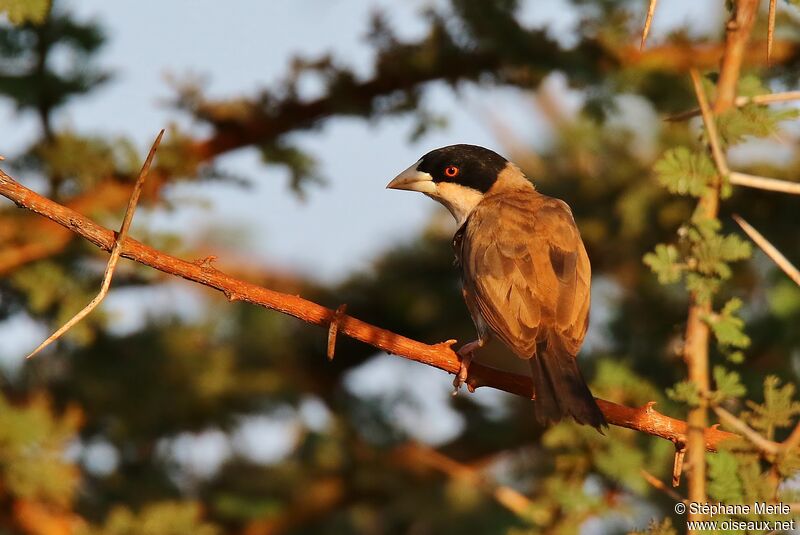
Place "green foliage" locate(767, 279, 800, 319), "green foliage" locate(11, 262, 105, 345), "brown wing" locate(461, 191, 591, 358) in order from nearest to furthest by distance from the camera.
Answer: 1. "brown wing" locate(461, 191, 591, 358)
2. "green foliage" locate(11, 262, 105, 345)
3. "green foliage" locate(767, 279, 800, 319)

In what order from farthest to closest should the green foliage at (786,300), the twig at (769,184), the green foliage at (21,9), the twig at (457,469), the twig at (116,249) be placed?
the green foliage at (786,300)
the twig at (457,469)
the green foliage at (21,9)
the twig at (769,184)
the twig at (116,249)

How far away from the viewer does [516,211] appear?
5.05 meters

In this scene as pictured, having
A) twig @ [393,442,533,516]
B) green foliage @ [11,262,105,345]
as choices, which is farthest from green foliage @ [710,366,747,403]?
green foliage @ [11,262,105,345]

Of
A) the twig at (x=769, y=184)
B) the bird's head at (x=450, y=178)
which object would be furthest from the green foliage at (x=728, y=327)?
the bird's head at (x=450, y=178)

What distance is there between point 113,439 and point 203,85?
2046 millimetres

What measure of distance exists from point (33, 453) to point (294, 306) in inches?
115

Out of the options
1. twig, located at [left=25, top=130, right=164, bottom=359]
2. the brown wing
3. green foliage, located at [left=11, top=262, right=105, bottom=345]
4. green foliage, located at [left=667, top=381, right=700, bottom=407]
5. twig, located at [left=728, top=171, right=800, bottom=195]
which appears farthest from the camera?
green foliage, located at [left=11, top=262, right=105, bottom=345]

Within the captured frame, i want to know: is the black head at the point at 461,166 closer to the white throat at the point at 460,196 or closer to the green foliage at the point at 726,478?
the white throat at the point at 460,196

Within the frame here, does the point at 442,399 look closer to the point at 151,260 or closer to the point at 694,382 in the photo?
the point at 694,382

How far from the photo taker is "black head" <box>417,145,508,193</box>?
18.1ft

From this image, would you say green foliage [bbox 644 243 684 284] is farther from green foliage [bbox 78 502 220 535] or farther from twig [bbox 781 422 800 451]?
green foliage [bbox 78 502 220 535]

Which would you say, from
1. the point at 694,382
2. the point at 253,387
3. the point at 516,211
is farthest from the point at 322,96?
the point at 694,382

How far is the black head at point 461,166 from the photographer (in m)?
5.51

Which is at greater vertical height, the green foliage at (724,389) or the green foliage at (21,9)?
the green foliage at (21,9)
